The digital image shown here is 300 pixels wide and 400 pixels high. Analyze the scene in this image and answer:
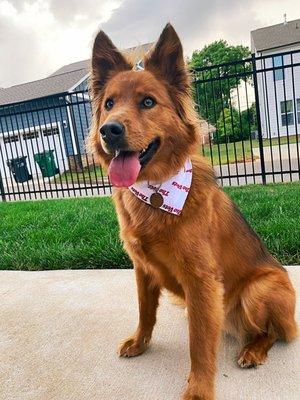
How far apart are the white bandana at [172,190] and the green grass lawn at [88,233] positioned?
1859mm

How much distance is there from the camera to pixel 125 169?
2.02 meters

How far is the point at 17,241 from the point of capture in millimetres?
→ 4891

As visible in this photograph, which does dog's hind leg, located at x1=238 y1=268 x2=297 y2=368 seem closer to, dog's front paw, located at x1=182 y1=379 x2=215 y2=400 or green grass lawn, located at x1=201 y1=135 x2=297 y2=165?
dog's front paw, located at x1=182 y1=379 x2=215 y2=400

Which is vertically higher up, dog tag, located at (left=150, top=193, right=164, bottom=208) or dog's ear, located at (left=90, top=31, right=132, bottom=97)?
dog's ear, located at (left=90, top=31, right=132, bottom=97)

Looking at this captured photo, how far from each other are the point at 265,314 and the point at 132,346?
833 millimetres

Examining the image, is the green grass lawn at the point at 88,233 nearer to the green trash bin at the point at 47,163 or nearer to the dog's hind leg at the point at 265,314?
the dog's hind leg at the point at 265,314

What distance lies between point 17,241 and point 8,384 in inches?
113

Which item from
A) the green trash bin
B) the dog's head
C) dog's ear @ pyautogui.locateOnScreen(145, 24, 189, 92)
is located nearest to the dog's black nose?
the dog's head

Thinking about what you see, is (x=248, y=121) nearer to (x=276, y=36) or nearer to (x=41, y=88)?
(x=41, y=88)

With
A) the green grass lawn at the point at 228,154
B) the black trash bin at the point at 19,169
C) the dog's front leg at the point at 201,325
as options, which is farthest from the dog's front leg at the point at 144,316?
the black trash bin at the point at 19,169

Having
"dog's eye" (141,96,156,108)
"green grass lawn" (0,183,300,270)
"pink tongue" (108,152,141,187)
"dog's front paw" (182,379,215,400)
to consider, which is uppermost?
"dog's eye" (141,96,156,108)

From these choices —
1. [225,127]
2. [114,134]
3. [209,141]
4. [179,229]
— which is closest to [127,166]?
[114,134]

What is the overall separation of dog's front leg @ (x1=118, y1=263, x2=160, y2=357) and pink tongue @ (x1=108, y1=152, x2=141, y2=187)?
669mm

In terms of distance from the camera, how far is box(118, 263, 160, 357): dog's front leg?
7.91 feet
